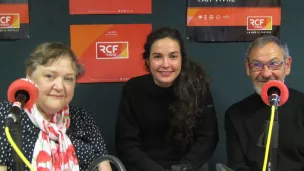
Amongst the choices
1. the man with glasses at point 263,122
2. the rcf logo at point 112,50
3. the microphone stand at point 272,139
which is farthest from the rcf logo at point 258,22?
the microphone stand at point 272,139

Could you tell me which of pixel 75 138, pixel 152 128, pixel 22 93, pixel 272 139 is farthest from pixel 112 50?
pixel 272 139

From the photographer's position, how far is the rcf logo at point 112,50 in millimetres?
2123

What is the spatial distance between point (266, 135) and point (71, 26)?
1.41m

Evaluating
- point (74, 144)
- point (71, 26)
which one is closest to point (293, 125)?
point (74, 144)

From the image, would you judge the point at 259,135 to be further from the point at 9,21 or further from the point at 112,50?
the point at 9,21

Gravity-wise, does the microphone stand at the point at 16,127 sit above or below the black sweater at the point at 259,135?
above

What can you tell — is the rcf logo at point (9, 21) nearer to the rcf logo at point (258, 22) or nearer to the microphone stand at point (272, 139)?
the rcf logo at point (258, 22)

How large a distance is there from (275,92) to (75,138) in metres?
0.91

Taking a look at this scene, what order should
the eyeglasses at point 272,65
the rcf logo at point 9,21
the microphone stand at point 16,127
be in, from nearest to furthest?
the microphone stand at point 16,127 → the eyeglasses at point 272,65 → the rcf logo at point 9,21

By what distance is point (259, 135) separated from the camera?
1688 millimetres

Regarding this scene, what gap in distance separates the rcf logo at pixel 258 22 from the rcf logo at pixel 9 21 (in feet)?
4.36

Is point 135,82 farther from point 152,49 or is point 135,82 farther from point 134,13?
point 134,13

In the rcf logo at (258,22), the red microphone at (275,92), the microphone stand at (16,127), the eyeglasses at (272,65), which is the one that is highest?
the rcf logo at (258,22)

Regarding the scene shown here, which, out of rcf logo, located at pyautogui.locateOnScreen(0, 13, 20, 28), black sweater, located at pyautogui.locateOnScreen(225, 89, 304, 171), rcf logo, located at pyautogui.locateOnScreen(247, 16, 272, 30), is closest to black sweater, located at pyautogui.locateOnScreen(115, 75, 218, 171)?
black sweater, located at pyautogui.locateOnScreen(225, 89, 304, 171)
